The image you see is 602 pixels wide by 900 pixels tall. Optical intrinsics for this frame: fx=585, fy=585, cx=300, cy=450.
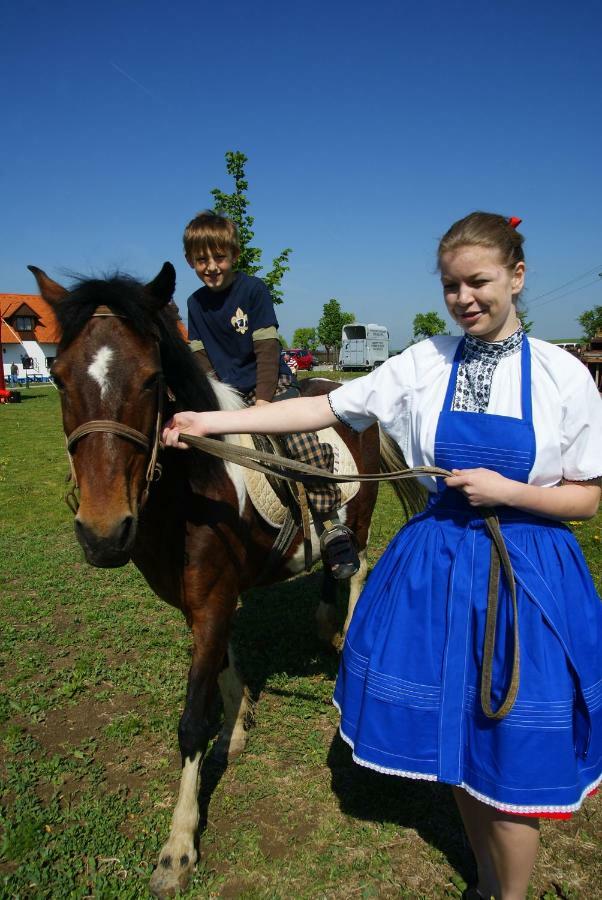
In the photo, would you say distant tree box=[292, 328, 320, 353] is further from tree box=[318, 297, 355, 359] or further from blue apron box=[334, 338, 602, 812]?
blue apron box=[334, 338, 602, 812]

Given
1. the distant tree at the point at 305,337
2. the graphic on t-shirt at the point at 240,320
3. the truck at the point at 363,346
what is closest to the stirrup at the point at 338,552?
the graphic on t-shirt at the point at 240,320

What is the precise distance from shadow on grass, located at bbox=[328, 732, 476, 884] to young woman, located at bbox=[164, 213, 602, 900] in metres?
0.66

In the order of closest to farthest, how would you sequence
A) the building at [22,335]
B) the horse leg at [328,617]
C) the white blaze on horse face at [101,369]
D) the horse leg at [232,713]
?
the white blaze on horse face at [101,369]
the horse leg at [232,713]
the horse leg at [328,617]
the building at [22,335]

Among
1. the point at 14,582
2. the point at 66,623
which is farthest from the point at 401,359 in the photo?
the point at 14,582

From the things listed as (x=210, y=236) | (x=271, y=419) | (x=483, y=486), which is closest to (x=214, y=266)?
(x=210, y=236)

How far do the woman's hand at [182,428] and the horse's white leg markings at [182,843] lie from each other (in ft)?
4.76

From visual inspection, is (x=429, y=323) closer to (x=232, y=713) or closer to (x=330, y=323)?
(x=330, y=323)

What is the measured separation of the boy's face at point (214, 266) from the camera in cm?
350

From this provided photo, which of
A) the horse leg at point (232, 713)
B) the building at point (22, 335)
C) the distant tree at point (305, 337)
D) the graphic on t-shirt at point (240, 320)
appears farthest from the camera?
the distant tree at point (305, 337)

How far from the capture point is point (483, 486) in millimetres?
1770

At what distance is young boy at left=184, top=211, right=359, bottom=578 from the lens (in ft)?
11.5

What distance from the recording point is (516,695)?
1.73 meters

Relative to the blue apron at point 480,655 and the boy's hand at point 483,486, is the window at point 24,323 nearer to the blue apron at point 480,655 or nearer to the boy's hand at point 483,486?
the blue apron at point 480,655

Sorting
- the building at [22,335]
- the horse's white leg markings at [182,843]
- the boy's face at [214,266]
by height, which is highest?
the building at [22,335]
